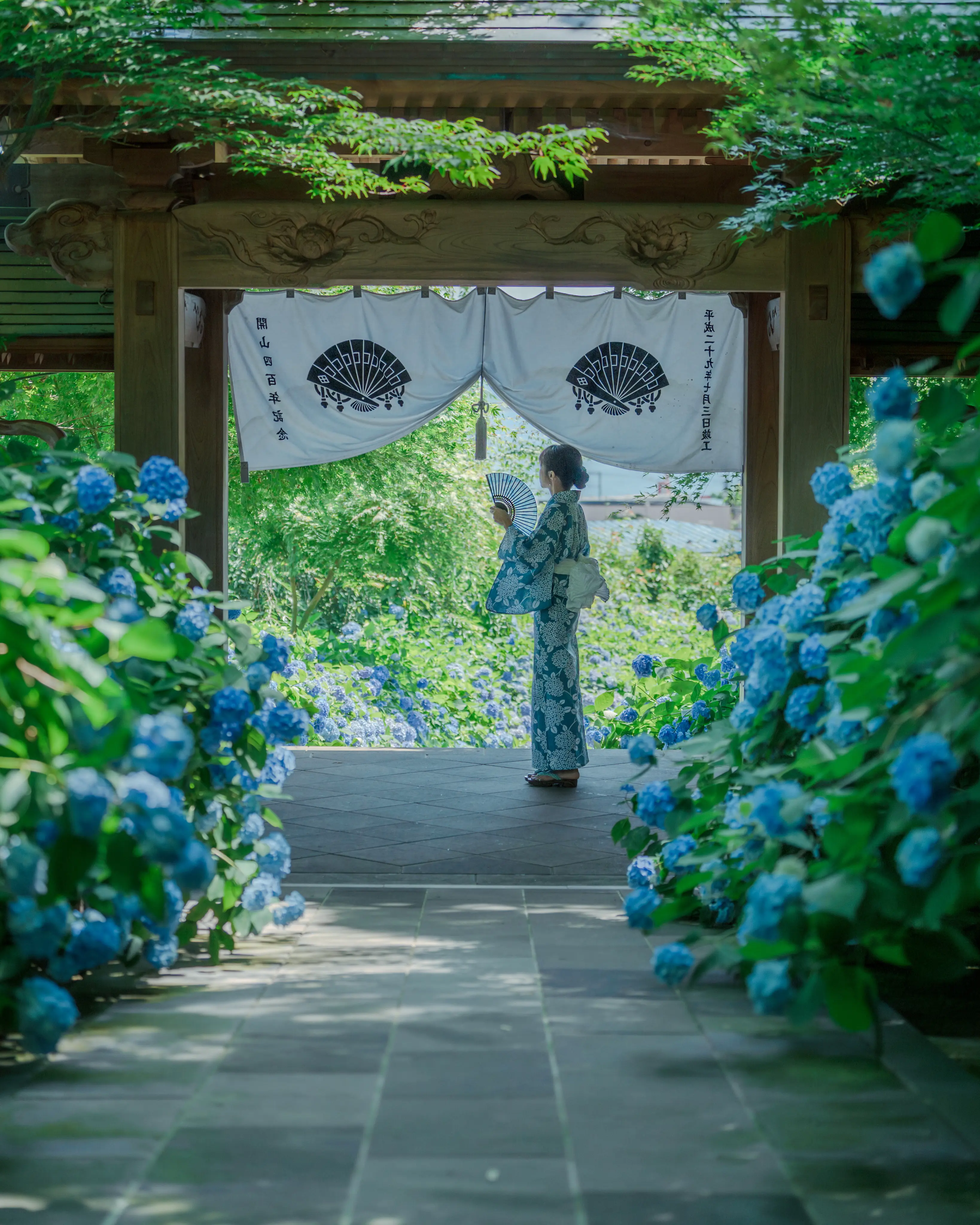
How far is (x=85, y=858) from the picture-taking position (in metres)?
2.05

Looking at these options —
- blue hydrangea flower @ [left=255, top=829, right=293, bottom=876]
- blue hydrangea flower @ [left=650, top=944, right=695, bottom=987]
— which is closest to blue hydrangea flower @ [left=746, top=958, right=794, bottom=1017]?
blue hydrangea flower @ [left=650, top=944, right=695, bottom=987]

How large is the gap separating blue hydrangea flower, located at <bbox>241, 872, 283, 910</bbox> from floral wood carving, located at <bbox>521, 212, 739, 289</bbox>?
10.6 ft

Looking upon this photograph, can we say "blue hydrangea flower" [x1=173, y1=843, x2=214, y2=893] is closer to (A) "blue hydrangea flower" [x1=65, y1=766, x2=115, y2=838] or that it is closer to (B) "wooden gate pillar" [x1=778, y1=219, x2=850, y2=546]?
(A) "blue hydrangea flower" [x1=65, y1=766, x2=115, y2=838]

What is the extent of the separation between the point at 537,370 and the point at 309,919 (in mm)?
4233

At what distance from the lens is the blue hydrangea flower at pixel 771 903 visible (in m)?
2.36

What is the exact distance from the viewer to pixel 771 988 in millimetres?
2385

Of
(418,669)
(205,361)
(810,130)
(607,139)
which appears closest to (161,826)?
(810,130)

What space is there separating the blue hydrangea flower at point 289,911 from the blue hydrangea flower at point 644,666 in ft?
5.36

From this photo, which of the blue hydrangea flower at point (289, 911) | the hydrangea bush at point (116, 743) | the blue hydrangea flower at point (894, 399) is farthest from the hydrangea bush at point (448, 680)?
the blue hydrangea flower at point (894, 399)

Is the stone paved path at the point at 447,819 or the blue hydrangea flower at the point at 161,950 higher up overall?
the blue hydrangea flower at the point at 161,950

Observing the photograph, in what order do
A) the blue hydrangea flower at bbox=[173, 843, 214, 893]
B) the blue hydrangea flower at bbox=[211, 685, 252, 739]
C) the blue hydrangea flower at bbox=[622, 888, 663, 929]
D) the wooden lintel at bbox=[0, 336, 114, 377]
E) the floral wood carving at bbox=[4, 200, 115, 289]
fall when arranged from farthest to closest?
the wooden lintel at bbox=[0, 336, 114, 377] → the floral wood carving at bbox=[4, 200, 115, 289] → the blue hydrangea flower at bbox=[622, 888, 663, 929] → the blue hydrangea flower at bbox=[211, 685, 252, 739] → the blue hydrangea flower at bbox=[173, 843, 214, 893]

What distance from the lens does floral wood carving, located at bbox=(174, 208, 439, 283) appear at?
5.51 m

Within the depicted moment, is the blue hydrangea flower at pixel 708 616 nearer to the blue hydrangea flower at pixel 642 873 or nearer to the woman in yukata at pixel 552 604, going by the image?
the blue hydrangea flower at pixel 642 873

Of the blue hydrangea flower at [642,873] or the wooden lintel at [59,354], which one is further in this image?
the wooden lintel at [59,354]
